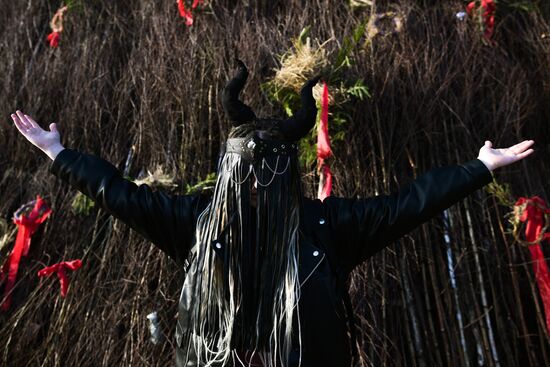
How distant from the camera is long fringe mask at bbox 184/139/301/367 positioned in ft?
4.85

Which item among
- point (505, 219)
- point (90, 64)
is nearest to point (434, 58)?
point (505, 219)

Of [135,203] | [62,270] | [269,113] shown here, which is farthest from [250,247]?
[62,270]

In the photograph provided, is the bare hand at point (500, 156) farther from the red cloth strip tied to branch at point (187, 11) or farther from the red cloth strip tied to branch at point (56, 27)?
the red cloth strip tied to branch at point (56, 27)

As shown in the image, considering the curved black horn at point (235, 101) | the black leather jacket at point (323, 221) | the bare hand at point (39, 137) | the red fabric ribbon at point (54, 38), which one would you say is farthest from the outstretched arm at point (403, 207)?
the red fabric ribbon at point (54, 38)

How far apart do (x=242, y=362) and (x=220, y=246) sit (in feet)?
1.10

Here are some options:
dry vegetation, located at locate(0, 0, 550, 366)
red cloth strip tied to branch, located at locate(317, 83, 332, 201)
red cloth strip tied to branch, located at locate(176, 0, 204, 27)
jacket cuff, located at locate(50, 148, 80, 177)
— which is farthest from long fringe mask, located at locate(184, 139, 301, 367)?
red cloth strip tied to branch, located at locate(176, 0, 204, 27)

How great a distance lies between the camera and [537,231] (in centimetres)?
247

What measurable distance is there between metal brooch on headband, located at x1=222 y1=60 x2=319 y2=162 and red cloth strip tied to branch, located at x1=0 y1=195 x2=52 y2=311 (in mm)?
1558

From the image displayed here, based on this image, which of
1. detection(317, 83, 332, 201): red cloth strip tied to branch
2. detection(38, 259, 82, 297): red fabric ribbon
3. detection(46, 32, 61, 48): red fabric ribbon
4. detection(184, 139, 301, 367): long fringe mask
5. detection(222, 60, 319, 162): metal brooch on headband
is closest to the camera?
detection(184, 139, 301, 367): long fringe mask

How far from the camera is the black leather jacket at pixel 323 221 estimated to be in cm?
149

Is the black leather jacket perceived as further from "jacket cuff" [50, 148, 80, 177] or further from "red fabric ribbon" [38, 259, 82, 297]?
"red fabric ribbon" [38, 259, 82, 297]

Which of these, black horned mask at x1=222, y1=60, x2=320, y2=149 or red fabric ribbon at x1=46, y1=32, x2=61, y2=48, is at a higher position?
red fabric ribbon at x1=46, y1=32, x2=61, y2=48

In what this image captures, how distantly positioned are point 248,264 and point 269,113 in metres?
1.35

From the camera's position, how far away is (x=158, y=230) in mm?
1616
